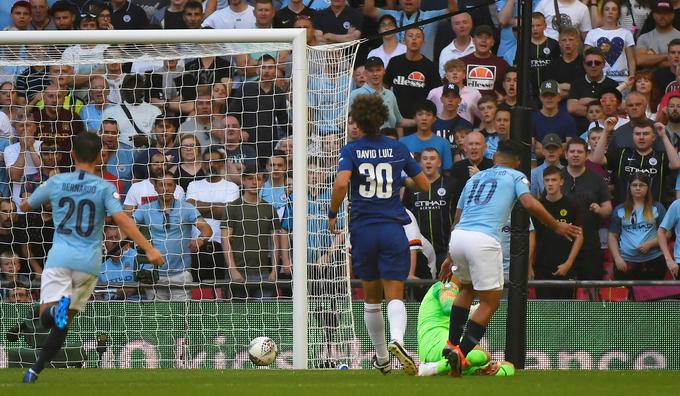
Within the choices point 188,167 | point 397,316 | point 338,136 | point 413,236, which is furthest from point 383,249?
point 188,167

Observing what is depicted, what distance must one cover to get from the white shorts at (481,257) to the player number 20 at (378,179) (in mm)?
804

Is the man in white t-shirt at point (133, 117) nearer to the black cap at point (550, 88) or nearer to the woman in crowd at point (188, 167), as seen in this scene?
the woman in crowd at point (188, 167)

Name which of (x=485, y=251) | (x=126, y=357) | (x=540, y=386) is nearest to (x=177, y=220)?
(x=126, y=357)

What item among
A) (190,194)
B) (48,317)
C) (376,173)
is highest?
(376,173)

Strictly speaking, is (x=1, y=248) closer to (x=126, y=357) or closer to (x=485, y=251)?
(x=126, y=357)

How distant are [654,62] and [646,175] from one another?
2.32 metres

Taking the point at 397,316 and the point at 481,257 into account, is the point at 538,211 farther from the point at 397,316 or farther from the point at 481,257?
the point at 397,316

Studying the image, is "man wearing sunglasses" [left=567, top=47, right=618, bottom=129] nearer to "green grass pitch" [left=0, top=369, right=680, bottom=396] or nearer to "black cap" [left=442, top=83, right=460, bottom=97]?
"black cap" [left=442, top=83, right=460, bottom=97]

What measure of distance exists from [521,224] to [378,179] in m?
2.44

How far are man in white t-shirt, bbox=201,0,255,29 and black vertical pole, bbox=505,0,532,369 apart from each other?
5.97 m

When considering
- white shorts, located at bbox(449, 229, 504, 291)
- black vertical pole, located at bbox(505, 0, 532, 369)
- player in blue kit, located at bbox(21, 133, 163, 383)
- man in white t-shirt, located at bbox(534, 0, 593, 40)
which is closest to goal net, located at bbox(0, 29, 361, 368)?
black vertical pole, located at bbox(505, 0, 532, 369)

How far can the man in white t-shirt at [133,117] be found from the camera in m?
14.7

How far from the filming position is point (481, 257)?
9.95 m

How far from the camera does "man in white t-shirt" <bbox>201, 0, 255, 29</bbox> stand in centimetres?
1750
